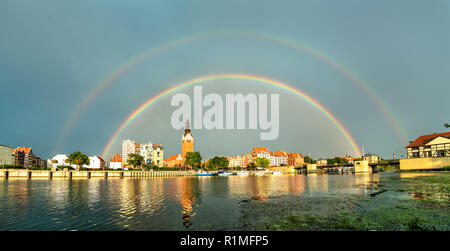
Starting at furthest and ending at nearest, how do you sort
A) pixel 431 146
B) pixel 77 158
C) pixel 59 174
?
pixel 77 158
pixel 431 146
pixel 59 174

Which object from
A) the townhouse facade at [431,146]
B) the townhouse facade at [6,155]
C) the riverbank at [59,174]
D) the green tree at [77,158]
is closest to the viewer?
the riverbank at [59,174]

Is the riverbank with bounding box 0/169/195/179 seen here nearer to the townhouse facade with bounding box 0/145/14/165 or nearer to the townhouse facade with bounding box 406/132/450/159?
the townhouse facade with bounding box 0/145/14/165

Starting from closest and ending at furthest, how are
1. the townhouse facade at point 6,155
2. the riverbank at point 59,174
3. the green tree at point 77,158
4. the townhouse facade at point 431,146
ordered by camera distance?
the riverbank at point 59,174 < the townhouse facade at point 431,146 < the green tree at point 77,158 < the townhouse facade at point 6,155

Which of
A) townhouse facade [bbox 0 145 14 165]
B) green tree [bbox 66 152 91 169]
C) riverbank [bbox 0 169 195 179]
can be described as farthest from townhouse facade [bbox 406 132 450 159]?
townhouse facade [bbox 0 145 14 165]

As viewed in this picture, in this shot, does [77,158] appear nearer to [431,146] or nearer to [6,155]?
[6,155]

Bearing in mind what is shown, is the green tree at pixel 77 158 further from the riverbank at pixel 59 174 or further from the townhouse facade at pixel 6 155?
the townhouse facade at pixel 6 155

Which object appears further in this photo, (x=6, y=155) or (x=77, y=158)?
(x=6, y=155)

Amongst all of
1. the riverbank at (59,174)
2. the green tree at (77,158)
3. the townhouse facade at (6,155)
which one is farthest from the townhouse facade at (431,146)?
the townhouse facade at (6,155)

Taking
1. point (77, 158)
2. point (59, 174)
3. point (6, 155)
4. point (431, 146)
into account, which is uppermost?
point (431, 146)

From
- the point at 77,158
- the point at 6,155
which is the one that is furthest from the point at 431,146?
the point at 6,155
